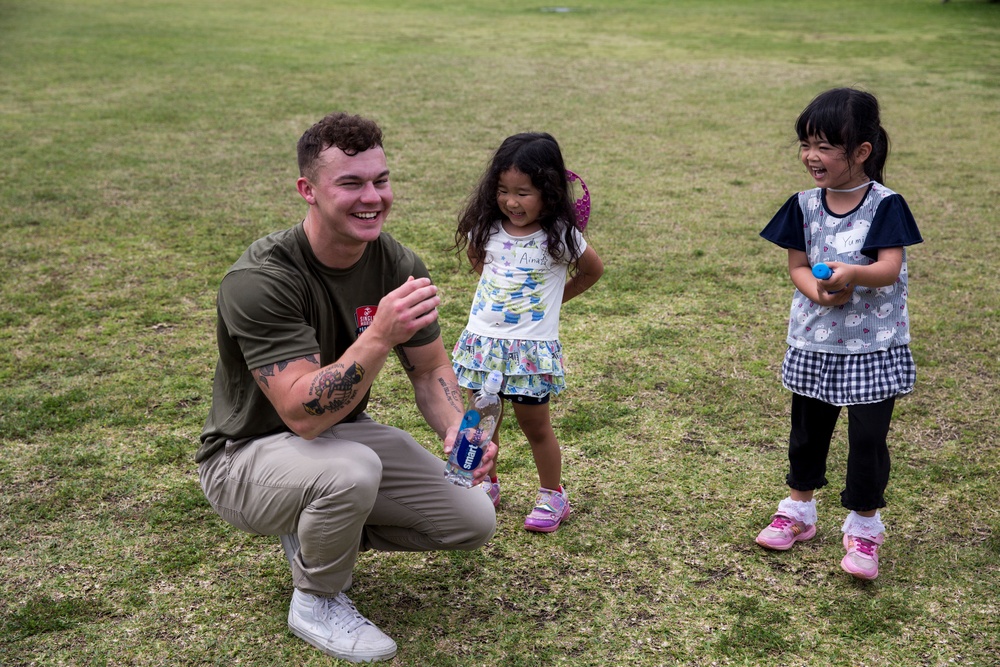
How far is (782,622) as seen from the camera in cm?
265

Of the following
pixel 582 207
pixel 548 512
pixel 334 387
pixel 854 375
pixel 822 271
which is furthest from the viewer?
pixel 582 207

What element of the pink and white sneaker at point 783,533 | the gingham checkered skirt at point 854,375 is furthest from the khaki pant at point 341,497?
the gingham checkered skirt at point 854,375

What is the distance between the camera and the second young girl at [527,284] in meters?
3.01

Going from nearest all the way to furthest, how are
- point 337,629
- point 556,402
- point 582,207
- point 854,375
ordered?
point 337,629 < point 854,375 < point 582,207 < point 556,402

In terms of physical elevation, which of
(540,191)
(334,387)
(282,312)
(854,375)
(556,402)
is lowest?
(556,402)

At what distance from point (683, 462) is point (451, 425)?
3.62 ft

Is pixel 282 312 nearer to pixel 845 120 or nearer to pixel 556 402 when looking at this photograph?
pixel 845 120

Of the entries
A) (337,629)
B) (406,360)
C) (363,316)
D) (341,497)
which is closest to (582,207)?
(406,360)

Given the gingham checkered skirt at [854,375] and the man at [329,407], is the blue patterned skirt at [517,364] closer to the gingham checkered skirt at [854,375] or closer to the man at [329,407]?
the man at [329,407]

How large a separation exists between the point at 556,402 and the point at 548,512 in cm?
92

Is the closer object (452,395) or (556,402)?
(452,395)

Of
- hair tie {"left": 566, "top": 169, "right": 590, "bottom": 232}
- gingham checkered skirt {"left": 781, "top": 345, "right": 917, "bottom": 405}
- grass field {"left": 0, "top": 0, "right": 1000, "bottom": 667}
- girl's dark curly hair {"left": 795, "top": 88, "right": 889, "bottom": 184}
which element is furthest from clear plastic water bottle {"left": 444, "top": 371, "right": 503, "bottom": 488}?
girl's dark curly hair {"left": 795, "top": 88, "right": 889, "bottom": 184}

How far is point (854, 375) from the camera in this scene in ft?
9.21

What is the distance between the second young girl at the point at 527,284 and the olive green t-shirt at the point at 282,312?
0.27 m
